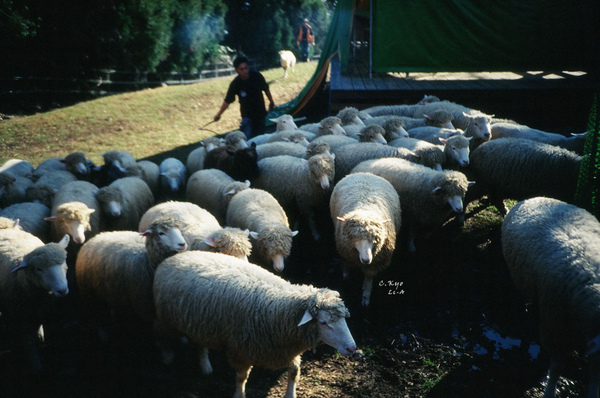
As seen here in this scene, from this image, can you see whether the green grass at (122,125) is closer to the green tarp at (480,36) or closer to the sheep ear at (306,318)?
the green tarp at (480,36)

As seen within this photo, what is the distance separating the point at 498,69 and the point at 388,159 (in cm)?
624

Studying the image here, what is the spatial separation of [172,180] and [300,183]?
7.26 feet

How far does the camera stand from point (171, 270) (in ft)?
10.9

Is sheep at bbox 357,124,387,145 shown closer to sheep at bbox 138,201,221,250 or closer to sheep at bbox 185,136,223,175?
sheep at bbox 185,136,223,175

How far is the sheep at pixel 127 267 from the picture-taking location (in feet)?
11.6

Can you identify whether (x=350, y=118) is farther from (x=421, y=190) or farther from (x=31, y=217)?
(x=31, y=217)

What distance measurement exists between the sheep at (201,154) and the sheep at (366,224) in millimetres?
3062

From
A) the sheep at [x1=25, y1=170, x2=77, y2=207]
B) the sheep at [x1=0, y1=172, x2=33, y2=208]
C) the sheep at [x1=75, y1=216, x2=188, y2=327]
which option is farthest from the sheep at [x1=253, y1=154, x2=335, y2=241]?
the sheep at [x1=0, y1=172, x2=33, y2=208]

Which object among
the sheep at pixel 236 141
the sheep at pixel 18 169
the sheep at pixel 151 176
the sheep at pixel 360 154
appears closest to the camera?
the sheep at pixel 360 154

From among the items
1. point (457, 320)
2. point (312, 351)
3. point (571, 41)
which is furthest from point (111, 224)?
point (571, 41)

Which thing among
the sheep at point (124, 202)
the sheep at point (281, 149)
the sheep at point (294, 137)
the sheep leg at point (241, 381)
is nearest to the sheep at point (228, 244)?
the sheep leg at point (241, 381)

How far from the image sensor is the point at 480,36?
9.62 metres

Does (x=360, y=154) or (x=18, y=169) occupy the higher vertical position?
(x=360, y=154)

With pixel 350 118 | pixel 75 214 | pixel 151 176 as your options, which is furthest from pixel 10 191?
pixel 350 118
